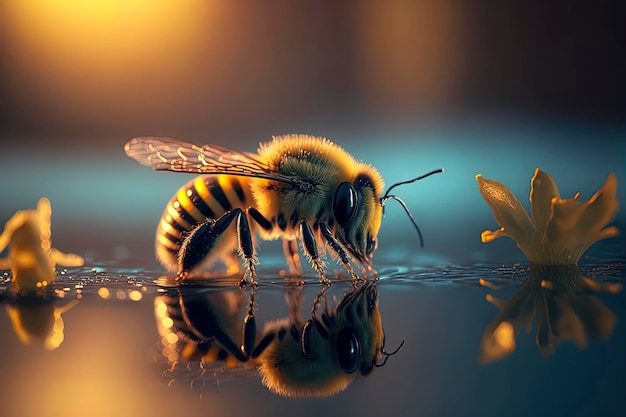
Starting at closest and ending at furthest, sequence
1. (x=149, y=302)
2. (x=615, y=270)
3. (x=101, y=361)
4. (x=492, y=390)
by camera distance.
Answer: (x=492, y=390), (x=101, y=361), (x=149, y=302), (x=615, y=270)

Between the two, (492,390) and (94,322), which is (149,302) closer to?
(94,322)

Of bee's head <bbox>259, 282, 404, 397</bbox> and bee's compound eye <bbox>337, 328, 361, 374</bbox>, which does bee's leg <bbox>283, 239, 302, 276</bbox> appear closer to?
bee's head <bbox>259, 282, 404, 397</bbox>

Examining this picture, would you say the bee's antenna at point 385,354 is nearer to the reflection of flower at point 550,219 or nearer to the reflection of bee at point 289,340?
the reflection of bee at point 289,340

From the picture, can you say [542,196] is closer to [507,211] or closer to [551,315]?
[507,211]

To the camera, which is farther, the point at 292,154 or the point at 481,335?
the point at 292,154

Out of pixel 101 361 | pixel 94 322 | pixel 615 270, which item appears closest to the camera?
pixel 101 361

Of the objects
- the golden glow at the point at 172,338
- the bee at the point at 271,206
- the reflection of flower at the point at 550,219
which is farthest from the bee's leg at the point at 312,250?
the golden glow at the point at 172,338

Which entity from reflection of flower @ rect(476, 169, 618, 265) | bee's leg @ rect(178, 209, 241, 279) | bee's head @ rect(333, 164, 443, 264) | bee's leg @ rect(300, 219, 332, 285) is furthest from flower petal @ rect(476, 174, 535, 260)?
bee's leg @ rect(178, 209, 241, 279)

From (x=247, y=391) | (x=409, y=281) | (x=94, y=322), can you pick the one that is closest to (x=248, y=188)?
(x=409, y=281)
